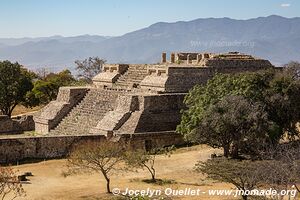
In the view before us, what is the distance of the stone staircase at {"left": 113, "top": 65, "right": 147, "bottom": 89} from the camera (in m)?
34.2

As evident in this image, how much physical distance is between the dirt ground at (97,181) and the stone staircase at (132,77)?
9367mm

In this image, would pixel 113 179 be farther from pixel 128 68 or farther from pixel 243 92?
pixel 128 68

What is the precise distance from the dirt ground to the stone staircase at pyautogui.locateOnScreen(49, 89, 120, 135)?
203 inches

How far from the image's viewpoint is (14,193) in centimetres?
1922

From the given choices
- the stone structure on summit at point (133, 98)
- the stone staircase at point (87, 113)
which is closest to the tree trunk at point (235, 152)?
the stone structure on summit at point (133, 98)

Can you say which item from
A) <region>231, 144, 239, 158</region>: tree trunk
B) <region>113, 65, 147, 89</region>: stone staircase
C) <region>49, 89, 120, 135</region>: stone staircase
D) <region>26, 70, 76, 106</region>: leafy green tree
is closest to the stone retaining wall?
<region>49, 89, 120, 135</region>: stone staircase

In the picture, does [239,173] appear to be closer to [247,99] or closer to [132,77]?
[247,99]

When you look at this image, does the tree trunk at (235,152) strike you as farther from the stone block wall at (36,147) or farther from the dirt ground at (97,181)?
the stone block wall at (36,147)

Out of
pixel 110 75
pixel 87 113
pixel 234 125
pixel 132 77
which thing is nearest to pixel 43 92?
pixel 110 75

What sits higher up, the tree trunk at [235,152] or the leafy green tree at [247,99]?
the leafy green tree at [247,99]

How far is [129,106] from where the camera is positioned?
2908cm

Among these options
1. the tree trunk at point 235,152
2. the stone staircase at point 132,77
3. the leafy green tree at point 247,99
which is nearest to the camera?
the leafy green tree at point 247,99

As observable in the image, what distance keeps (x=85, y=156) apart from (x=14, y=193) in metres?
2.78

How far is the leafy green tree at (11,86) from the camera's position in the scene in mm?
41597
